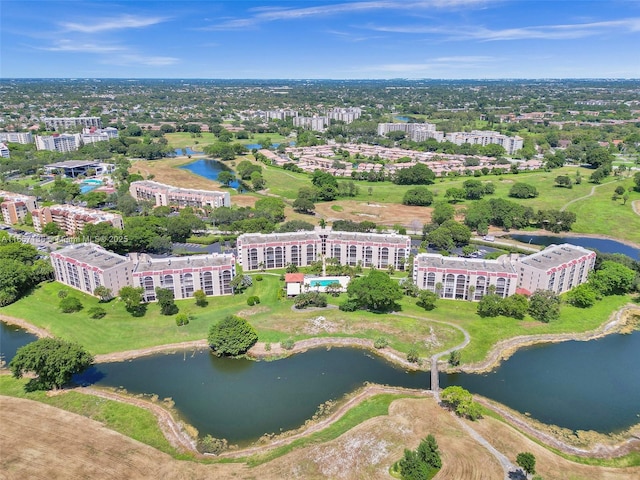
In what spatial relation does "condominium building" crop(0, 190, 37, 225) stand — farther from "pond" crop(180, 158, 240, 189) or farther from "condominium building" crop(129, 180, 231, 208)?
"pond" crop(180, 158, 240, 189)

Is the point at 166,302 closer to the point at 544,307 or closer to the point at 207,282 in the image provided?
the point at 207,282

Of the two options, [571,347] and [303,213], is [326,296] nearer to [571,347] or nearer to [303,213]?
[571,347]

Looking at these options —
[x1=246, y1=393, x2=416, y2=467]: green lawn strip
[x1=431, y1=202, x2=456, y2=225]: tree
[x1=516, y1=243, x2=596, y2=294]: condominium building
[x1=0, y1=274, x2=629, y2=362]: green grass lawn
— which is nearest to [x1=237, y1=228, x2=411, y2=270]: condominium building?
[x1=0, y1=274, x2=629, y2=362]: green grass lawn

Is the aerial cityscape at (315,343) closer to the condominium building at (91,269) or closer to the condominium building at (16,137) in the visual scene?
the condominium building at (91,269)

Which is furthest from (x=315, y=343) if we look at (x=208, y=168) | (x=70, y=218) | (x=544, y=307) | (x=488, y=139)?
(x=488, y=139)

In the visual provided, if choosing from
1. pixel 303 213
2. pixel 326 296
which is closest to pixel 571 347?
pixel 326 296

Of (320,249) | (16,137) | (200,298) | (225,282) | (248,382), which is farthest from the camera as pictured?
(16,137)
